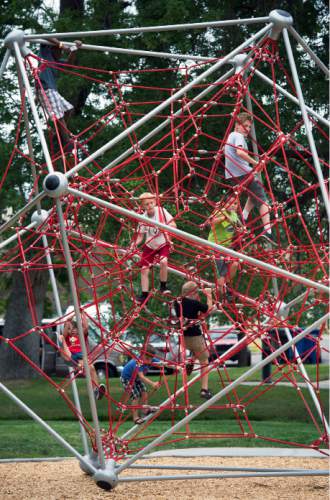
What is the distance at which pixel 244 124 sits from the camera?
8.16 metres

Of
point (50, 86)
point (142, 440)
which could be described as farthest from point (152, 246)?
point (142, 440)

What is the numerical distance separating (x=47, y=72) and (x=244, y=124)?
1.84 m

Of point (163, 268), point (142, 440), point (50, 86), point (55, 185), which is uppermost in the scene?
point (50, 86)

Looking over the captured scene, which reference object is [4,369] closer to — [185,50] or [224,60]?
[185,50]

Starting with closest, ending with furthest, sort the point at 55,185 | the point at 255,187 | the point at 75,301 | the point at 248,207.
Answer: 1. the point at 55,185
2. the point at 75,301
3. the point at 255,187
4. the point at 248,207

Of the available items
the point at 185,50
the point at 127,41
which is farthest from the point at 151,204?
the point at 127,41

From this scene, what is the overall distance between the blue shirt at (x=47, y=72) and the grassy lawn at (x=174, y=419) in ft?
11.3

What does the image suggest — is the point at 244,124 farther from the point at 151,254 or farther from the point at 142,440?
the point at 142,440

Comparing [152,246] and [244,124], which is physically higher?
[244,124]

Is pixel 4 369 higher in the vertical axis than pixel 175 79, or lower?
lower

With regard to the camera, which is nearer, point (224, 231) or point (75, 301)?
point (75, 301)

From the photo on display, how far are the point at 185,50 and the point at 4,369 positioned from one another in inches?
336

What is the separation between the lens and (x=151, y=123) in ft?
47.1

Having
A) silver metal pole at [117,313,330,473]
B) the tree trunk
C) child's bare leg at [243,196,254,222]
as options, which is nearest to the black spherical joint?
silver metal pole at [117,313,330,473]
